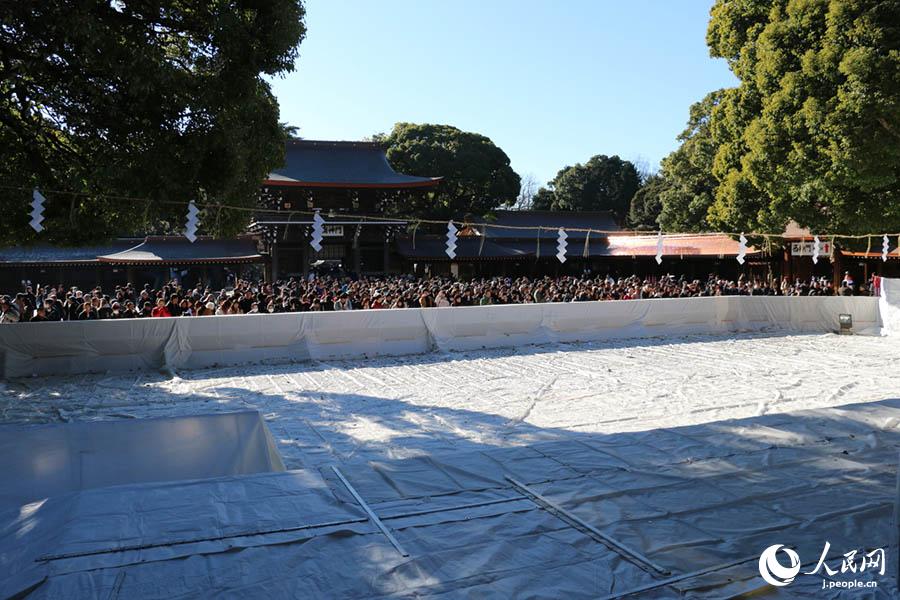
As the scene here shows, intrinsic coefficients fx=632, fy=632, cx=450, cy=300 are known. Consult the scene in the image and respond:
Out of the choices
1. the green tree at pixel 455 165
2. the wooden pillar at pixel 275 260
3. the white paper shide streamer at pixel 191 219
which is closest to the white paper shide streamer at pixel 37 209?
the white paper shide streamer at pixel 191 219

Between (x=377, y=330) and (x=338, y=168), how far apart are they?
19.3 m

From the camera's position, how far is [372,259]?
29.1 m

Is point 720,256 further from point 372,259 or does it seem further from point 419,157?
point 419,157

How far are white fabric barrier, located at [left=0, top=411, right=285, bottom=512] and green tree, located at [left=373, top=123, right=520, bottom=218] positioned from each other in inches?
1177

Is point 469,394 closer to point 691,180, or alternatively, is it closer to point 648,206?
point 691,180

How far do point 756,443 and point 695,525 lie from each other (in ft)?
4.55

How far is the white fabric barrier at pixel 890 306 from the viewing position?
1451 cm

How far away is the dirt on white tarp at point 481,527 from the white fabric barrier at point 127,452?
104 inches

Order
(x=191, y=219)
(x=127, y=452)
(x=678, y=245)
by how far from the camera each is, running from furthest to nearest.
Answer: (x=678, y=245), (x=191, y=219), (x=127, y=452)

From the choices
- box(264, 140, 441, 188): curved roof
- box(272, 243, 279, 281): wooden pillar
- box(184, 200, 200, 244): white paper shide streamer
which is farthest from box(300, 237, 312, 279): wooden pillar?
box(184, 200, 200, 244): white paper shide streamer

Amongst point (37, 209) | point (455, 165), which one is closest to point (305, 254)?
point (455, 165)

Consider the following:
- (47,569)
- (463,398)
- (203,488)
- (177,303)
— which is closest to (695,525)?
(203,488)

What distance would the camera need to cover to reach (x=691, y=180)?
29.4 metres

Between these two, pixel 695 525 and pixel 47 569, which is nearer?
pixel 47 569
